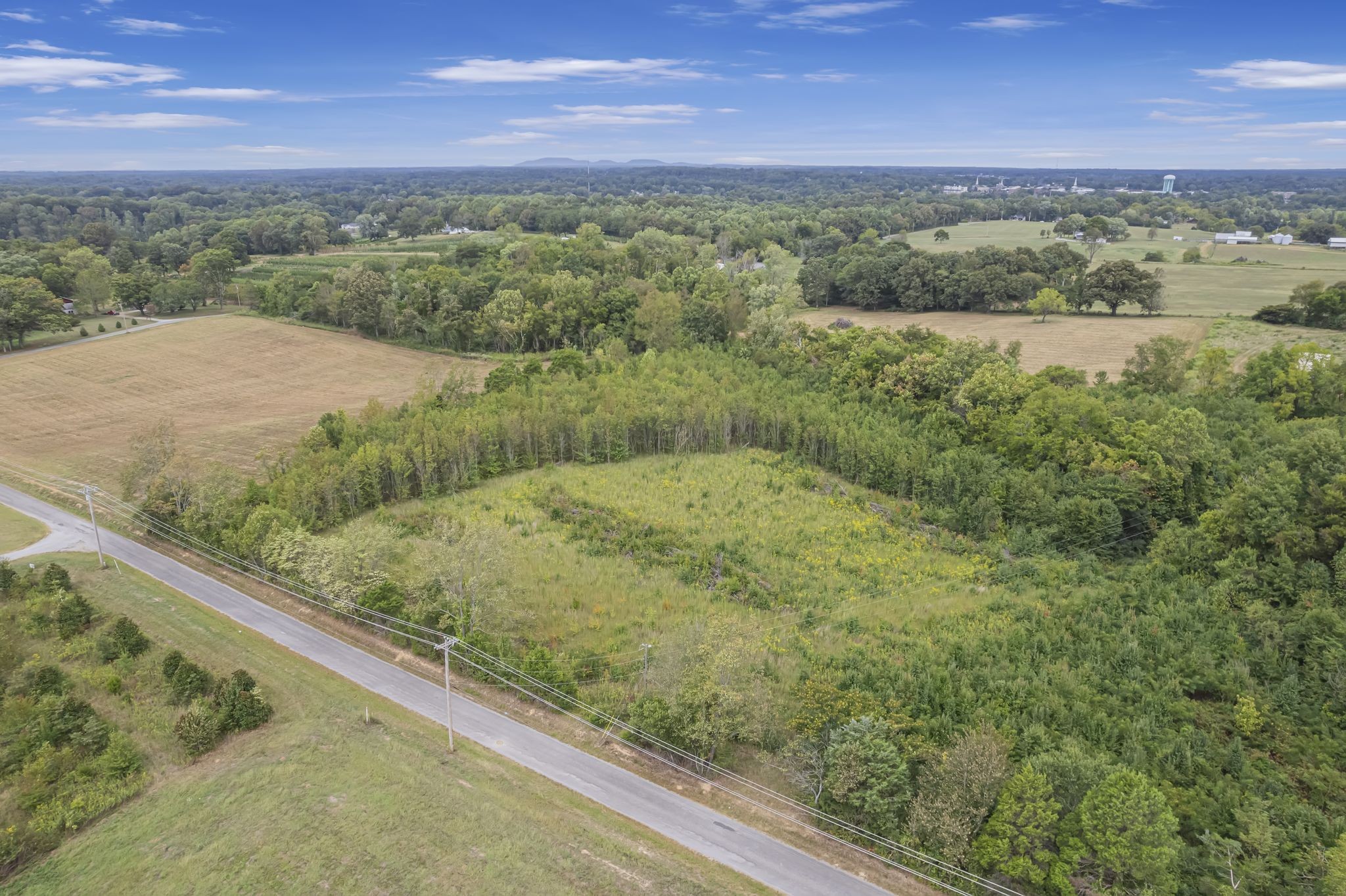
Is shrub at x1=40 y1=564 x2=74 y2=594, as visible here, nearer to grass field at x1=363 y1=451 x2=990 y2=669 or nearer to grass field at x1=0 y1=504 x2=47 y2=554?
grass field at x1=0 y1=504 x2=47 y2=554

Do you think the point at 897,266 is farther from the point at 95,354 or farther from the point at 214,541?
the point at 95,354

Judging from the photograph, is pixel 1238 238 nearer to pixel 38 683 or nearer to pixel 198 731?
pixel 198 731

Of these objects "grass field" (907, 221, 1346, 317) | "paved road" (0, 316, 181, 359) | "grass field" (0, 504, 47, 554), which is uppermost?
"grass field" (907, 221, 1346, 317)

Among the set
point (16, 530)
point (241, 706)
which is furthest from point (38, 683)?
point (16, 530)

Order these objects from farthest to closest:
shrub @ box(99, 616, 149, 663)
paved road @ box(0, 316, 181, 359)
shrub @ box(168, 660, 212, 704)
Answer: paved road @ box(0, 316, 181, 359) < shrub @ box(99, 616, 149, 663) < shrub @ box(168, 660, 212, 704)

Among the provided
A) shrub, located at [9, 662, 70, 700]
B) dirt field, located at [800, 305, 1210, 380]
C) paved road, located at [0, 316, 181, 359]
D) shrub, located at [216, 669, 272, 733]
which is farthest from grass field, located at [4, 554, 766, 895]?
paved road, located at [0, 316, 181, 359]

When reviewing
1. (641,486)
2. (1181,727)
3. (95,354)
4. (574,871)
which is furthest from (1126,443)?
(95,354)
